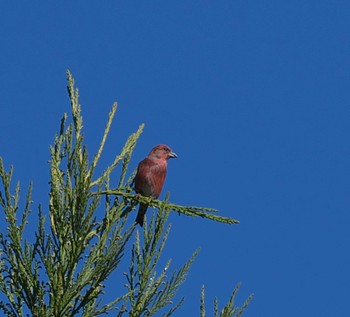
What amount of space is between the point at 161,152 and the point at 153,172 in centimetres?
38

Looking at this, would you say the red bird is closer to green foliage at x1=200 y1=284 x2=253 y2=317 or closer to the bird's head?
the bird's head

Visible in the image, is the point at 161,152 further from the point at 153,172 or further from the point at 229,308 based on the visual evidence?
the point at 229,308

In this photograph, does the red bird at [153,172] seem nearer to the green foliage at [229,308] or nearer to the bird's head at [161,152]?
the bird's head at [161,152]

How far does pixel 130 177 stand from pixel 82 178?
92cm

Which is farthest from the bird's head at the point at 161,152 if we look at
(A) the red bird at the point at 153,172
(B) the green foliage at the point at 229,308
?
(B) the green foliage at the point at 229,308

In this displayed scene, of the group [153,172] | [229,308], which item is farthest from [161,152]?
[229,308]

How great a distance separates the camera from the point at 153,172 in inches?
325

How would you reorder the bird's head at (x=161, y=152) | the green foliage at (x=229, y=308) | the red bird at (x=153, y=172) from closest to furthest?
the green foliage at (x=229, y=308), the red bird at (x=153, y=172), the bird's head at (x=161, y=152)

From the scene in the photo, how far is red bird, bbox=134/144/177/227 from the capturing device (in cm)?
815

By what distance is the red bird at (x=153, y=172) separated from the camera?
8.15m

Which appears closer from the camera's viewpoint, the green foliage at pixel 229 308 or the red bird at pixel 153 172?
the green foliage at pixel 229 308

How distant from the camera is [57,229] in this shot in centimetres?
490

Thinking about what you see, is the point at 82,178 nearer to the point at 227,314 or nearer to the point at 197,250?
the point at 197,250

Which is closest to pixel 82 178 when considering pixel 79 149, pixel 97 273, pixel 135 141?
pixel 79 149
